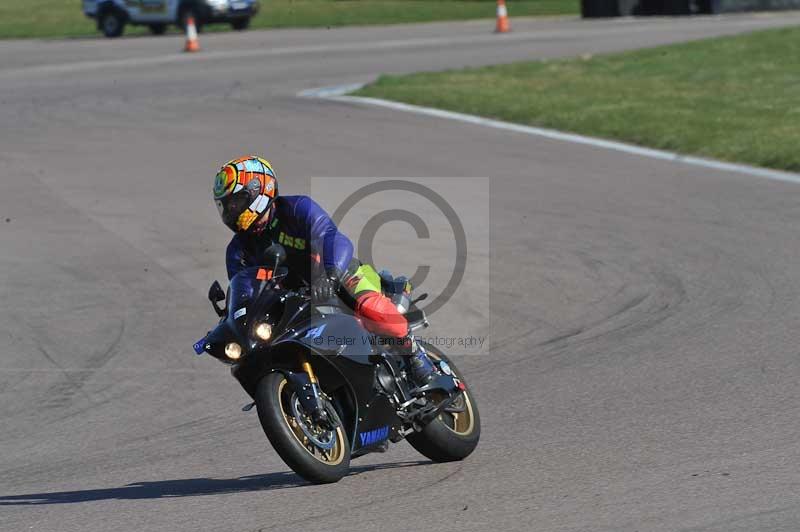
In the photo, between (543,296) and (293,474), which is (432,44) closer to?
(543,296)

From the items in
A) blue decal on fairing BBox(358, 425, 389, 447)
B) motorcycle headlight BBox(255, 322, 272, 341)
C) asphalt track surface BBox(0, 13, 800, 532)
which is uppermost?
motorcycle headlight BBox(255, 322, 272, 341)

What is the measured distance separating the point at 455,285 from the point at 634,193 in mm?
3906

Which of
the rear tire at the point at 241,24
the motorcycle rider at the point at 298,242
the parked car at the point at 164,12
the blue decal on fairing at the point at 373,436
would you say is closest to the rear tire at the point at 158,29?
the parked car at the point at 164,12

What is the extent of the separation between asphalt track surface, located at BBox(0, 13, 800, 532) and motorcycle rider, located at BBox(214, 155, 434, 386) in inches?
32.5

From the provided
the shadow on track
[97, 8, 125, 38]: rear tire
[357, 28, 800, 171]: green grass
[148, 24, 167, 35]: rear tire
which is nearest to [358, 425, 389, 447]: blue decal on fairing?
the shadow on track

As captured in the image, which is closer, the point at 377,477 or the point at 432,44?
the point at 377,477

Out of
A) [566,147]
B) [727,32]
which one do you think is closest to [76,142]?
[566,147]

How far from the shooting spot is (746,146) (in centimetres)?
1600

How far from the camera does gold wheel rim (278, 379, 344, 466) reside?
5824mm

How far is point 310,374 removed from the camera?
5.93m

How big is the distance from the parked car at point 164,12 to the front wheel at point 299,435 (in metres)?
30.2

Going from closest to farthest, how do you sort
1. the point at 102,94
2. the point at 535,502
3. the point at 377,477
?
the point at 535,502, the point at 377,477, the point at 102,94

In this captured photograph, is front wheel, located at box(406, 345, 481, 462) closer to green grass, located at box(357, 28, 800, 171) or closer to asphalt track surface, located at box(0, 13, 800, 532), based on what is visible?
asphalt track surface, located at box(0, 13, 800, 532)

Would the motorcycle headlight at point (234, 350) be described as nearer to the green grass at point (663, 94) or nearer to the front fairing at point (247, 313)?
the front fairing at point (247, 313)
